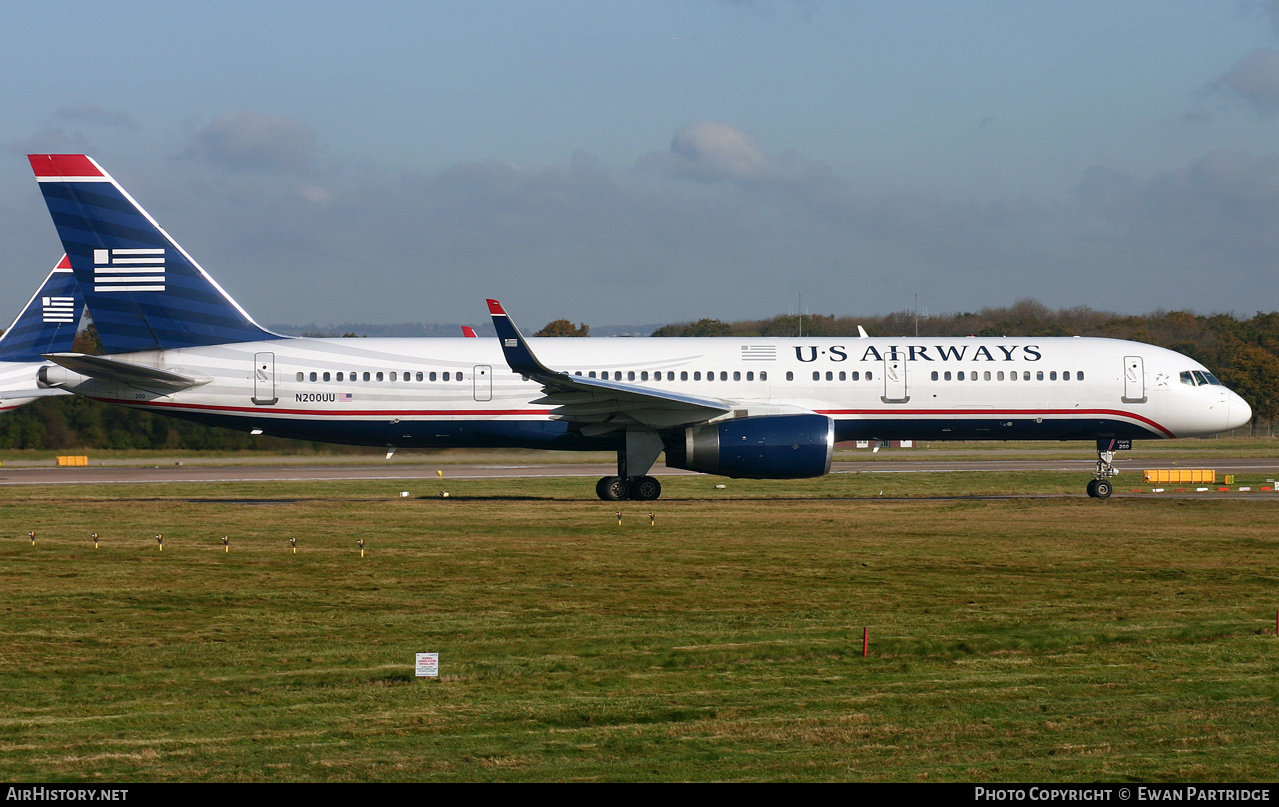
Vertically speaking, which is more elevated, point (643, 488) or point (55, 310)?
point (55, 310)

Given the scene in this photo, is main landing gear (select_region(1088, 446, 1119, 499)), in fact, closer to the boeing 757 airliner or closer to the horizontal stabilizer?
the boeing 757 airliner

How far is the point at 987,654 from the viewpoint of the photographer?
40.1ft

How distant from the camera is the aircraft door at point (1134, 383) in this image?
101 feet

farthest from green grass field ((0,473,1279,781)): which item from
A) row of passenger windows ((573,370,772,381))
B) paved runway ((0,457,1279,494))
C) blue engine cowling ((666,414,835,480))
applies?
paved runway ((0,457,1279,494))

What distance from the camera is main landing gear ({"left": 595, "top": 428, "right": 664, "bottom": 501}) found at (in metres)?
29.3

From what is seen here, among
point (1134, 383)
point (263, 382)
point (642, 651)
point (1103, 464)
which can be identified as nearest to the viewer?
point (642, 651)

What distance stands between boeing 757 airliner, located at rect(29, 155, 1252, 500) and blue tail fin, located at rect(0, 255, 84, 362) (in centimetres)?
2515

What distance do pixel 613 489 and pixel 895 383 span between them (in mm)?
7584

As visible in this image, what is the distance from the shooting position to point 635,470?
29.6 metres

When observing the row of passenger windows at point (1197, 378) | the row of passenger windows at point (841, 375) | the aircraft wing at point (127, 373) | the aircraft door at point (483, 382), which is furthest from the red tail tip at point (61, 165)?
the row of passenger windows at point (1197, 378)

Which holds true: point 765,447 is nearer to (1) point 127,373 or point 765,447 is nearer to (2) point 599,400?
(2) point 599,400

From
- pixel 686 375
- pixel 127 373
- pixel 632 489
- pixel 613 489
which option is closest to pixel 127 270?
pixel 127 373
